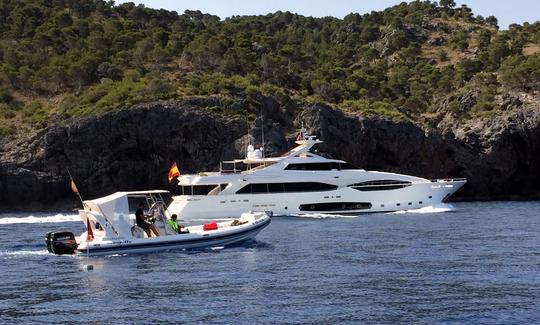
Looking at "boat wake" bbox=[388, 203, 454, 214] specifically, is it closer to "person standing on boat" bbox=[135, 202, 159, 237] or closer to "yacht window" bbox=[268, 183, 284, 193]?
"yacht window" bbox=[268, 183, 284, 193]

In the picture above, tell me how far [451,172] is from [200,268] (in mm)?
55059

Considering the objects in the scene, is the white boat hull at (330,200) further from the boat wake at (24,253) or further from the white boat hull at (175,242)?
the boat wake at (24,253)

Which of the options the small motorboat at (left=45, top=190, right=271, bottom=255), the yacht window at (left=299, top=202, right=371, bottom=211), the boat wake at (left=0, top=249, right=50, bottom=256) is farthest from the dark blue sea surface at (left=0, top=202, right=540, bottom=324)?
the yacht window at (left=299, top=202, right=371, bottom=211)

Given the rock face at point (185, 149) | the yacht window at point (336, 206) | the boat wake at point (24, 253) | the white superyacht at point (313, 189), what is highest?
the rock face at point (185, 149)

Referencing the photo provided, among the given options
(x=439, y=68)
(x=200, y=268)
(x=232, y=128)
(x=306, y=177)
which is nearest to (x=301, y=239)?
(x=200, y=268)

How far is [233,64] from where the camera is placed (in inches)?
4117

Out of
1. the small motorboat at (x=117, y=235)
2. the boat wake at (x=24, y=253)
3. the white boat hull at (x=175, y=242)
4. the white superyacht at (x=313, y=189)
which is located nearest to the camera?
the white boat hull at (x=175, y=242)

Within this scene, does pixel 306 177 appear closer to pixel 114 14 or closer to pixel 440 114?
pixel 440 114

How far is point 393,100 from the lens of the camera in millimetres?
114312

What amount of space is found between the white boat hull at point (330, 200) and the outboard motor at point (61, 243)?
22.5 m

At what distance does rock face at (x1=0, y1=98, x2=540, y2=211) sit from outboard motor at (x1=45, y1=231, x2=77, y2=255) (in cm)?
3908

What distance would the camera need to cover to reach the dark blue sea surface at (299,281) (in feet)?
73.0

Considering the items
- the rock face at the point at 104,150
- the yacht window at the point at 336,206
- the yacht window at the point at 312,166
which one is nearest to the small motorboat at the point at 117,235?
the yacht window at the point at 312,166

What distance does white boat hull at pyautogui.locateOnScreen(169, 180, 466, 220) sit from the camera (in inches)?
2265
